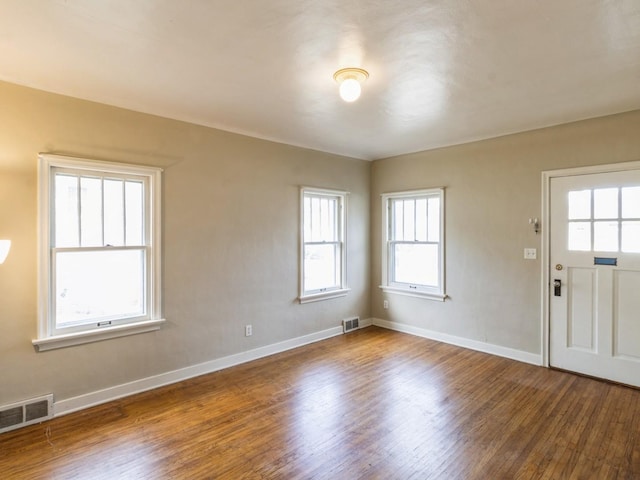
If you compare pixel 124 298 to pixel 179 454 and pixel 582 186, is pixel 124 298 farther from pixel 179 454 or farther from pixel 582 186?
pixel 582 186

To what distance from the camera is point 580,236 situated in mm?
3582

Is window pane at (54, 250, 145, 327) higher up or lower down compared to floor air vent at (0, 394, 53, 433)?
higher up

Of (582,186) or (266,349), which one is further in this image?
(266,349)

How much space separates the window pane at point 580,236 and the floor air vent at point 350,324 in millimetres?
2876

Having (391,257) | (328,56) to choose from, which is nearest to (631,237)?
(391,257)

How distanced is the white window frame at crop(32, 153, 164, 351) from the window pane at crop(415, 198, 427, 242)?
342 cm

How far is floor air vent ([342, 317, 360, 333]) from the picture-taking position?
511 centimetres

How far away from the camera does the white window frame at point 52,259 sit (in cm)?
272

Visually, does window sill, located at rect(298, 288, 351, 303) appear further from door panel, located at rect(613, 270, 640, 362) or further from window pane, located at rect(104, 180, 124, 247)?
door panel, located at rect(613, 270, 640, 362)

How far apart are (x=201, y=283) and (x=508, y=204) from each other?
358 centimetres

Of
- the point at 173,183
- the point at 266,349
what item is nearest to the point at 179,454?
the point at 266,349

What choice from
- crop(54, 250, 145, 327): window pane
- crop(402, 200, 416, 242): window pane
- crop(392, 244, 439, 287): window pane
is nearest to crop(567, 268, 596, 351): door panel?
crop(392, 244, 439, 287): window pane

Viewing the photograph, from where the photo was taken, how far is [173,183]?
11.2 feet

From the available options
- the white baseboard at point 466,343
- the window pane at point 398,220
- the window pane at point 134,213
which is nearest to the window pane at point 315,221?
the window pane at point 398,220
